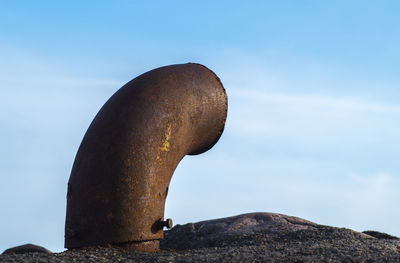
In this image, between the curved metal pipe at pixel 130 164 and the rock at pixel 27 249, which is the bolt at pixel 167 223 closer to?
the curved metal pipe at pixel 130 164

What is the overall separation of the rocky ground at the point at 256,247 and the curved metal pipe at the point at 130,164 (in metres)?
0.26

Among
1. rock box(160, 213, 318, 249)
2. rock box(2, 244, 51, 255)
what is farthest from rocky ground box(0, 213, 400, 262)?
rock box(2, 244, 51, 255)

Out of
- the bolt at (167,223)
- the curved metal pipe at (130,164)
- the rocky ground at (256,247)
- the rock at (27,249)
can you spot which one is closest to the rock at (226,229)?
the rocky ground at (256,247)

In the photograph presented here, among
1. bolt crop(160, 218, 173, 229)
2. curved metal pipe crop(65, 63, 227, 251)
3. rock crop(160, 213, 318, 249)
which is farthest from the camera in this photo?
rock crop(160, 213, 318, 249)

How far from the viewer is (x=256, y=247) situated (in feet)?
19.4

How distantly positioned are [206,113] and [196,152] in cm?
87

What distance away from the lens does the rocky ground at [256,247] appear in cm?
517

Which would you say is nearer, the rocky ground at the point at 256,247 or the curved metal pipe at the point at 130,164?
the rocky ground at the point at 256,247

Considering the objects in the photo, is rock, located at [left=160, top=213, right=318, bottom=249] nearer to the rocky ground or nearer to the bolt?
the rocky ground

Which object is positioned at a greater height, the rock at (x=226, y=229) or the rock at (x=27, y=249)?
the rock at (x=226, y=229)

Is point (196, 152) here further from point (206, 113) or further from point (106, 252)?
point (106, 252)

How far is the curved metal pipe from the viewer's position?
5859mm

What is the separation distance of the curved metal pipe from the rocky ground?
26cm

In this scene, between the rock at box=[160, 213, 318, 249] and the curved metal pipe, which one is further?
the rock at box=[160, 213, 318, 249]
